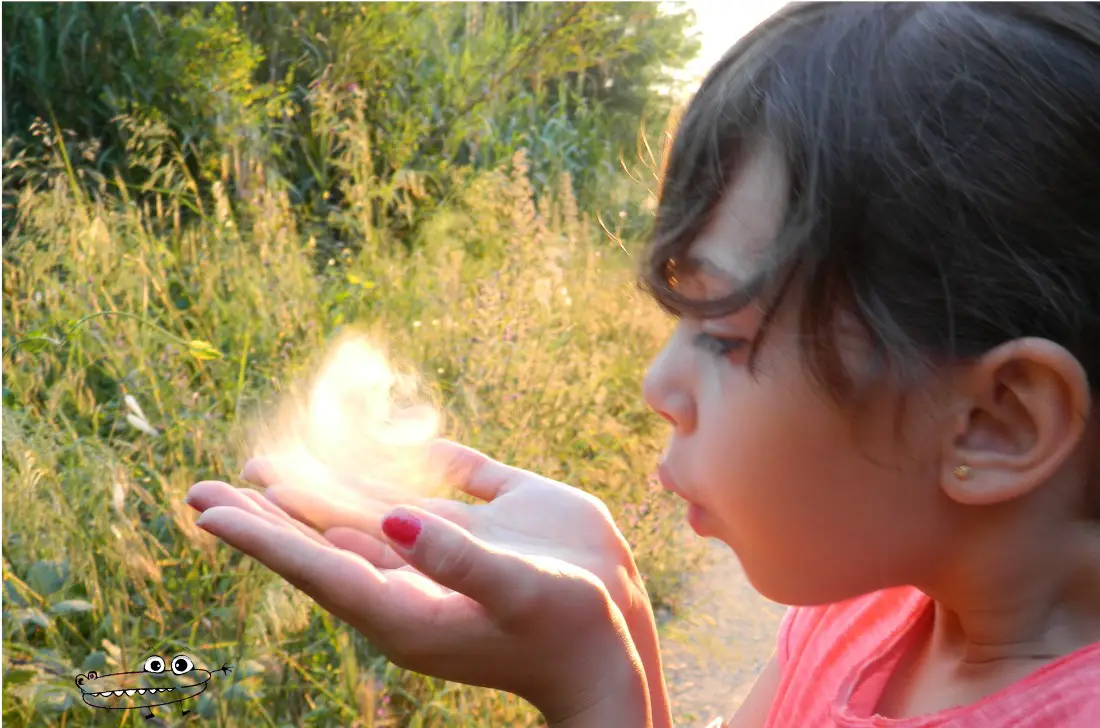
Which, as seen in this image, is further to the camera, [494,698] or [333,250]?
[333,250]

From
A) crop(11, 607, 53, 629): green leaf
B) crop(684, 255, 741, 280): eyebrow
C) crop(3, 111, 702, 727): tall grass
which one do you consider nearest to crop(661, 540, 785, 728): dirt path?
crop(3, 111, 702, 727): tall grass

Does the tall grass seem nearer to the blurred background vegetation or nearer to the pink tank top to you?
the blurred background vegetation

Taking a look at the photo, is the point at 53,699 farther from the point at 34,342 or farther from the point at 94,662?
the point at 34,342

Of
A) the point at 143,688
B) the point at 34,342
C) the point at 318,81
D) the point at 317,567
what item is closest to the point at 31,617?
the point at 143,688

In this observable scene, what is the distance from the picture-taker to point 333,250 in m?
3.39

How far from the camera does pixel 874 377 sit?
2.76ft

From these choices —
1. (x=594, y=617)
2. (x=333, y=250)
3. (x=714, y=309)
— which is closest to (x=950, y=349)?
(x=714, y=309)

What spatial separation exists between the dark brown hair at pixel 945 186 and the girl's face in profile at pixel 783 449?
1.0 inches

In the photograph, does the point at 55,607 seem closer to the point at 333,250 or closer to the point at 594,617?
the point at 594,617

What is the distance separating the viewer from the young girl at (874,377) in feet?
2.66

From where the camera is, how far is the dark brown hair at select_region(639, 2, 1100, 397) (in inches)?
31.5

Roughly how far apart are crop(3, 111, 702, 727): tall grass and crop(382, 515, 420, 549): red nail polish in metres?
0.74

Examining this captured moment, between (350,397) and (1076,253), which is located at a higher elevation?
(1076,253)

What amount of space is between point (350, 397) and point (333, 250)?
1835mm
